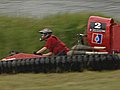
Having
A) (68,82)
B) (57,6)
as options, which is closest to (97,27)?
(68,82)

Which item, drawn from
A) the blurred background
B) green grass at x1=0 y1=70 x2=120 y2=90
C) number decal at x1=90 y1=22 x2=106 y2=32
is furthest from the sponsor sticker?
the blurred background

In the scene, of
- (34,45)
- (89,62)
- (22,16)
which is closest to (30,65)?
(89,62)

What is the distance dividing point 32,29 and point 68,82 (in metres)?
5.66

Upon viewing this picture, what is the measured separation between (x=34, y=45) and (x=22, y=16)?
2.41 meters

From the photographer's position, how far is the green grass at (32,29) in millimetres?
12984

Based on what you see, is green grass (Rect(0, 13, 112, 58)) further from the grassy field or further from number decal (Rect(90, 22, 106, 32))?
number decal (Rect(90, 22, 106, 32))

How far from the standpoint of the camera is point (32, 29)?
13.7 meters

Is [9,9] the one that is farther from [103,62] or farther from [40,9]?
[103,62]

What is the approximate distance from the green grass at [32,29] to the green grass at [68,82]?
3.64 meters

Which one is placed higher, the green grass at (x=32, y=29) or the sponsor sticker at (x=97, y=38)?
the sponsor sticker at (x=97, y=38)

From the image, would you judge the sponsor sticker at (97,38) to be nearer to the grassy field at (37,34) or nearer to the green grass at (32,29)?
the grassy field at (37,34)

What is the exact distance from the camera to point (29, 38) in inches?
520

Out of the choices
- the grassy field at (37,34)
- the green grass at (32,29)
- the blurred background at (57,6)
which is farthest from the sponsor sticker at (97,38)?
the blurred background at (57,6)

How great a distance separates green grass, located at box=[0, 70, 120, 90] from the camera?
753 cm
